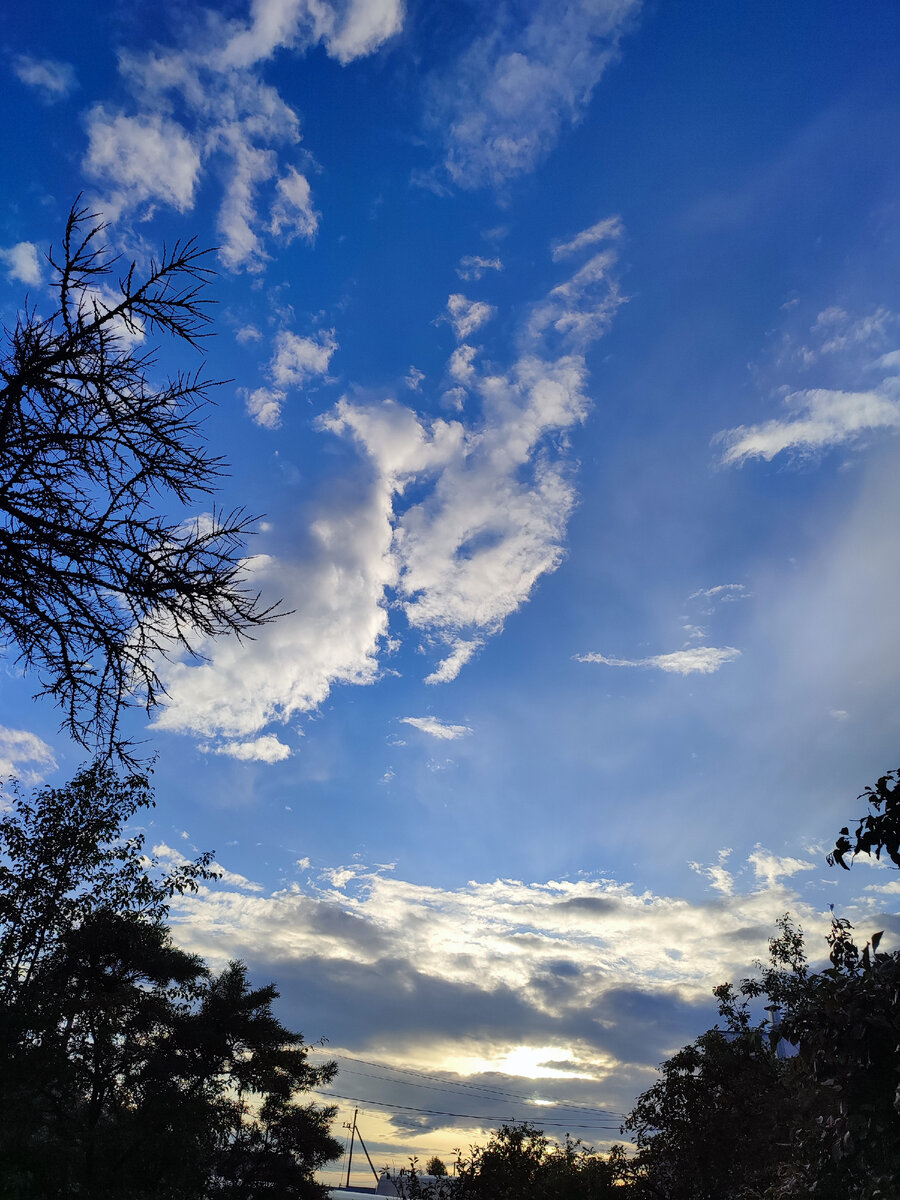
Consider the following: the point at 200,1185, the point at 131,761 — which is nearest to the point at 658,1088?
the point at 200,1185

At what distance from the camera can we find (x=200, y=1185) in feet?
56.1

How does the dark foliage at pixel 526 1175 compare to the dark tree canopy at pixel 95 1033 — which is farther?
the dark foliage at pixel 526 1175

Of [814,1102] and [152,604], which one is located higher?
[152,604]

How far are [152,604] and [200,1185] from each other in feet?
59.9

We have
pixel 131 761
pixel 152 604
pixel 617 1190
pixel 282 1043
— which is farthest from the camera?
pixel 282 1043

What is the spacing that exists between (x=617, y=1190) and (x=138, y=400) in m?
22.3

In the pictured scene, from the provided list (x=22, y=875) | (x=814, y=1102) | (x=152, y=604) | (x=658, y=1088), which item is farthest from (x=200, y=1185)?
(x=152, y=604)

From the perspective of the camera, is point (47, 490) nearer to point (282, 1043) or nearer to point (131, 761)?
point (131, 761)

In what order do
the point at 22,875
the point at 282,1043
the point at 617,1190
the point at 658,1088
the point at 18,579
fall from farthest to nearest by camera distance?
the point at 282,1043, the point at 658,1088, the point at 617,1190, the point at 22,875, the point at 18,579

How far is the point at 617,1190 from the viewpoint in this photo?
18859 mm

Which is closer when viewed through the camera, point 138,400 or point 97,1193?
point 138,400

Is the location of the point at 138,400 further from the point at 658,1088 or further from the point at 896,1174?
the point at 658,1088

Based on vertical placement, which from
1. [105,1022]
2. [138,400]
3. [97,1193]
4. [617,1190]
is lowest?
[617,1190]

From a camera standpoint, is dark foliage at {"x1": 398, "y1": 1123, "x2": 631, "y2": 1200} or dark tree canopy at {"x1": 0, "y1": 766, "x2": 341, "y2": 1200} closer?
dark tree canopy at {"x1": 0, "y1": 766, "x2": 341, "y2": 1200}
